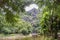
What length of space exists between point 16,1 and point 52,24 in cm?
590

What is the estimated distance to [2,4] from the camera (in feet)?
21.3

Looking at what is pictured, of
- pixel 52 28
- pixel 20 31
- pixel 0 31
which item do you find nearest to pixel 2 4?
pixel 52 28

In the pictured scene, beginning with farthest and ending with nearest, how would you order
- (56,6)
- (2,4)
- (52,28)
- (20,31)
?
(20,31) → (52,28) → (56,6) → (2,4)

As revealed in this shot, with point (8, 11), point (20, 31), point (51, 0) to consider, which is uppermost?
point (51, 0)

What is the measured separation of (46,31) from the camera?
12.5m

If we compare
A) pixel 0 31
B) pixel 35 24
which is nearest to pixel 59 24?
pixel 0 31

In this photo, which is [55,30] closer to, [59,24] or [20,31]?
[59,24]

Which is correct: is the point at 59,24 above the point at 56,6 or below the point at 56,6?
below

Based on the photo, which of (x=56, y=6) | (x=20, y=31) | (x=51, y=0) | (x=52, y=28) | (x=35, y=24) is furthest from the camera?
(x=35, y=24)

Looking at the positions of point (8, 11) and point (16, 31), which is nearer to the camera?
point (8, 11)

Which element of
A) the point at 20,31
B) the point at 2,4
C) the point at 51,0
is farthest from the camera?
the point at 20,31

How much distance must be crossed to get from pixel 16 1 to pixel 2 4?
0.62 metres

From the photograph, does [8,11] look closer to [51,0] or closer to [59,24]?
[51,0]

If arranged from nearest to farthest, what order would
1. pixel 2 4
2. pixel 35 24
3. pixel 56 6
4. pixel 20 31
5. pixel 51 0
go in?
pixel 2 4
pixel 56 6
pixel 51 0
pixel 20 31
pixel 35 24
